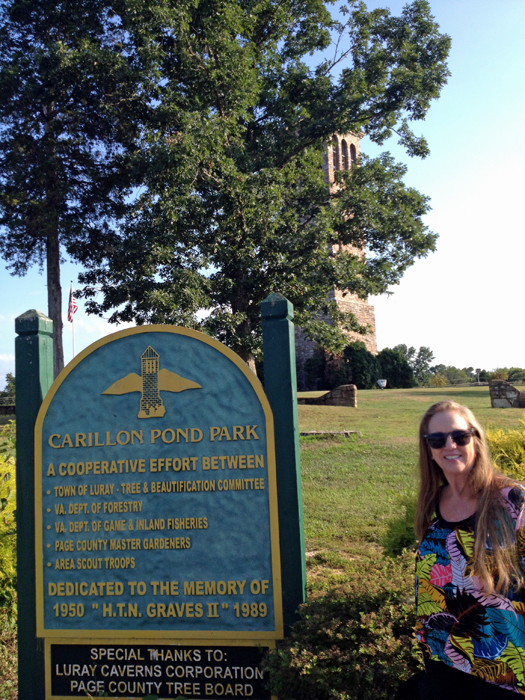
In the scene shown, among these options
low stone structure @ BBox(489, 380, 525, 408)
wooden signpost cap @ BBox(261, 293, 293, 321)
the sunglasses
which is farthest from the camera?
low stone structure @ BBox(489, 380, 525, 408)

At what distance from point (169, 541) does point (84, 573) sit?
0.48 m

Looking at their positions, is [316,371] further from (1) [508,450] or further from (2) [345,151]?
(1) [508,450]

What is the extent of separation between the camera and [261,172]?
Answer: 40.8ft

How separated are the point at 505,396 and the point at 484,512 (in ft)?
54.2

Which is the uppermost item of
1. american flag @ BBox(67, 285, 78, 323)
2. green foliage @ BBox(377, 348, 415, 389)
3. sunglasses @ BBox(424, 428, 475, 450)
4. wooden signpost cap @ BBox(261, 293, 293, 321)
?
american flag @ BBox(67, 285, 78, 323)

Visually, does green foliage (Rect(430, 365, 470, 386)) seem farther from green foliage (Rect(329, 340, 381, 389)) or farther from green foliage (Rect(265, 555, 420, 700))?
green foliage (Rect(265, 555, 420, 700))

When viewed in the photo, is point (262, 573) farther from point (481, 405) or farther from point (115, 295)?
point (481, 405)

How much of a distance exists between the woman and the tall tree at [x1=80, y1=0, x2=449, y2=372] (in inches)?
350

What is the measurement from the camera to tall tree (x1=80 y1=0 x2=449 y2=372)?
11352mm

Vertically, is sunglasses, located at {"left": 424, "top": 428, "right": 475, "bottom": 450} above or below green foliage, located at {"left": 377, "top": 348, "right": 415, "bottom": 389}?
below

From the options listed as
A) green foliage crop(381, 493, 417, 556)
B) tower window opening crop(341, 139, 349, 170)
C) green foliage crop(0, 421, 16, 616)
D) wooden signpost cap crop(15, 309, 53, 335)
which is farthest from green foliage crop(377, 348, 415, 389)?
wooden signpost cap crop(15, 309, 53, 335)

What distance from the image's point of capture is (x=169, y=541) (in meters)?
2.81

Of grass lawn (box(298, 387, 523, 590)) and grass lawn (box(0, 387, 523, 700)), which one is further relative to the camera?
grass lawn (box(298, 387, 523, 590))

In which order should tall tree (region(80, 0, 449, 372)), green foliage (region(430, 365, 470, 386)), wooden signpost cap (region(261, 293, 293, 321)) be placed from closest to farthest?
wooden signpost cap (region(261, 293, 293, 321)), tall tree (region(80, 0, 449, 372)), green foliage (region(430, 365, 470, 386))
